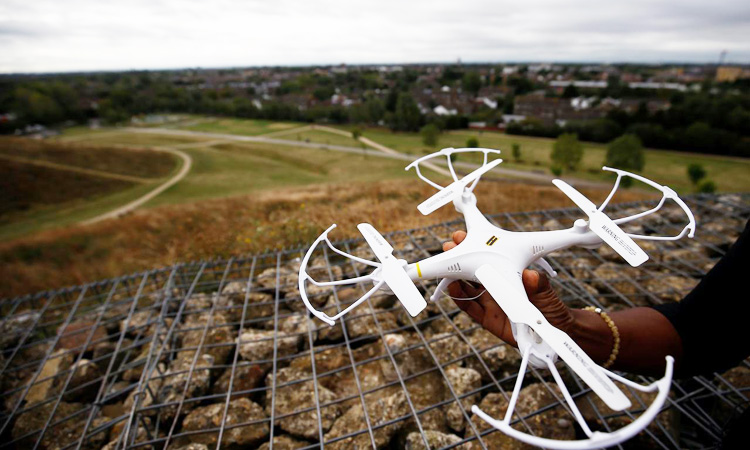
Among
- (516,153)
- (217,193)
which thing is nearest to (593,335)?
(217,193)

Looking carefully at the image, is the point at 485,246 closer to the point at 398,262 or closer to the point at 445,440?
the point at 398,262

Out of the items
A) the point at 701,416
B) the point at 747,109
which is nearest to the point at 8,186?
the point at 701,416

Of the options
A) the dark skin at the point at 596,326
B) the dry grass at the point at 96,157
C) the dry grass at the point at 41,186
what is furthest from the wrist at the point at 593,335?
the dry grass at the point at 96,157

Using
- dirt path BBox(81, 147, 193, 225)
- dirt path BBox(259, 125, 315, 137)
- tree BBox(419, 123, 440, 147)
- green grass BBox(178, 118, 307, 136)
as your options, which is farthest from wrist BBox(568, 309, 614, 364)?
green grass BBox(178, 118, 307, 136)

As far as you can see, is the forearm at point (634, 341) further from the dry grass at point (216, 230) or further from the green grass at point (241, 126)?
the green grass at point (241, 126)

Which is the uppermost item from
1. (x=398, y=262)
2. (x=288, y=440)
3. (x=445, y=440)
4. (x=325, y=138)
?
(x=398, y=262)

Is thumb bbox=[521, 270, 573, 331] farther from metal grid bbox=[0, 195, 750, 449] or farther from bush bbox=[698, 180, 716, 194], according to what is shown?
bush bbox=[698, 180, 716, 194]
